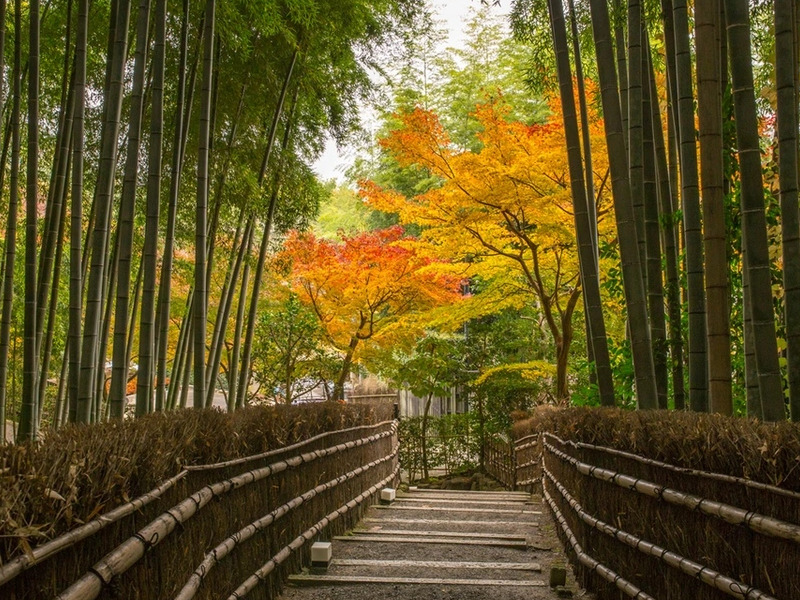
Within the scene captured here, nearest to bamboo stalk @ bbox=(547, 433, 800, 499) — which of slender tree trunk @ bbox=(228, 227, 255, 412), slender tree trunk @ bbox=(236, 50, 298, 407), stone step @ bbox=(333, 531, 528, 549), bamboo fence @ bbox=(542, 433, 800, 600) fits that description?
bamboo fence @ bbox=(542, 433, 800, 600)

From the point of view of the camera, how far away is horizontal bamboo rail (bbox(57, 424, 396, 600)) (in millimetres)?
1510

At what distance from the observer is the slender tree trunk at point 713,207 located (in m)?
2.87

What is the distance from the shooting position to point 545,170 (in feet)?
25.0

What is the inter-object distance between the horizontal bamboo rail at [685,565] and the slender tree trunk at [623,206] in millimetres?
808

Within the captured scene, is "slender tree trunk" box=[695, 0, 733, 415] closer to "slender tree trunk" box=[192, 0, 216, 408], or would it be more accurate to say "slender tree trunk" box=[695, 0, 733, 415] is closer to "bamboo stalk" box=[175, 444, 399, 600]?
"bamboo stalk" box=[175, 444, 399, 600]

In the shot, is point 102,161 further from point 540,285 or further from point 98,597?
point 540,285

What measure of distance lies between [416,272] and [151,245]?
6.07 metres

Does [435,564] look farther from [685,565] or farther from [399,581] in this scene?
[685,565]

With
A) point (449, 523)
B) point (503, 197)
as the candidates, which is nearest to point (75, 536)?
point (449, 523)

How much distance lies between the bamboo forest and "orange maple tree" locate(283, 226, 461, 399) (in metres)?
0.78

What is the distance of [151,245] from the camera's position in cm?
377

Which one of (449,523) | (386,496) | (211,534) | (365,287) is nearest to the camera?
(211,534)

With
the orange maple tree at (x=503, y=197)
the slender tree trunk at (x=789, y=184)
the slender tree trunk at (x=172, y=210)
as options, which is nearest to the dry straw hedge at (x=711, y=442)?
the slender tree trunk at (x=789, y=184)

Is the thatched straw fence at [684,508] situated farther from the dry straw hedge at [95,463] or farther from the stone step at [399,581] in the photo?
the dry straw hedge at [95,463]
